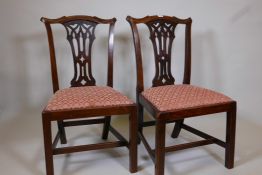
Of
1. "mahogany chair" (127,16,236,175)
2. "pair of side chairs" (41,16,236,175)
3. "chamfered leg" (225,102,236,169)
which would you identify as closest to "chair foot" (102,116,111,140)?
"pair of side chairs" (41,16,236,175)

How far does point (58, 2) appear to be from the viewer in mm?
2082

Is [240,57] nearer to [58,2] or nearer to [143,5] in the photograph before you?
[143,5]

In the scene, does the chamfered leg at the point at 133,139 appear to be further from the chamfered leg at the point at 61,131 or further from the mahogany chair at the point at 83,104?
the chamfered leg at the point at 61,131

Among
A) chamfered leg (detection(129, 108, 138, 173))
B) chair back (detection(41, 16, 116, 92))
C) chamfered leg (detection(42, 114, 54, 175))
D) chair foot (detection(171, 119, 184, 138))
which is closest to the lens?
chamfered leg (detection(42, 114, 54, 175))

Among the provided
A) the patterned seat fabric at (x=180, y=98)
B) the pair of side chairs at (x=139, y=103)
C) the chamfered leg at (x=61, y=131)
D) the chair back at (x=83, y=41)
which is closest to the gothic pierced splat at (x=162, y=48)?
the pair of side chairs at (x=139, y=103)

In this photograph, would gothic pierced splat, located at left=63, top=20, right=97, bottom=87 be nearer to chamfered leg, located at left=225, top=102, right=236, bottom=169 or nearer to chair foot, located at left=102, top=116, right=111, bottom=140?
chair foot, located at left=102, top=116, right=111, bottom=140

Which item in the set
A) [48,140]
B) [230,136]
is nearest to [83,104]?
[48,140]

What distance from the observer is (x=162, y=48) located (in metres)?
1.74

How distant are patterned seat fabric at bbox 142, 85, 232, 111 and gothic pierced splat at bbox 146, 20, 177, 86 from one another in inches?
4.9

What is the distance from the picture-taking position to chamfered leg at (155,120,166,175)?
131 centimetres

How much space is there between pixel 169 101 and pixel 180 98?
78 mm

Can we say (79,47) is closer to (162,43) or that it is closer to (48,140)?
(162,43)

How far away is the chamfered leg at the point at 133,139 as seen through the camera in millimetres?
1416

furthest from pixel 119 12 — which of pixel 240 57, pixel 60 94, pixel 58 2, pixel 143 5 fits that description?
pixel 240 57
